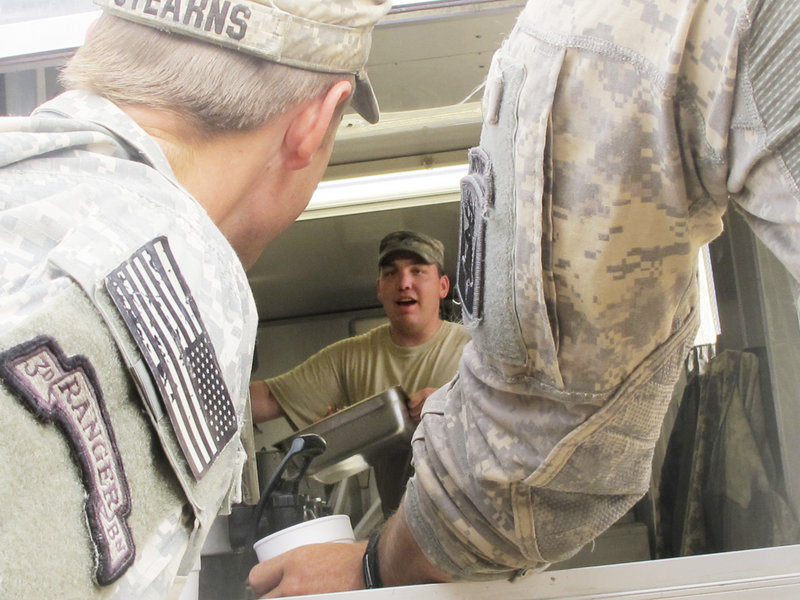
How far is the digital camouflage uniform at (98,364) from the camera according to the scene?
501 mm

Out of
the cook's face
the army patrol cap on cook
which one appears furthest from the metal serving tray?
the army patrol cap on cook

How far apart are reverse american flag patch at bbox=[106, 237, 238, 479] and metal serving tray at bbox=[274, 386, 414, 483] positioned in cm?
156

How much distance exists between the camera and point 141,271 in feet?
2.04

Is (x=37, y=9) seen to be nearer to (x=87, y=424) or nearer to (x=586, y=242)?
(x=586, y=242)

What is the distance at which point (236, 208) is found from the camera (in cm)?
105

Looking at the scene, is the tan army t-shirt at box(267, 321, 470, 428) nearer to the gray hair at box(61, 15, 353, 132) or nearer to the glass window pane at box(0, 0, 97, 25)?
the glass window pane at box(0, 0, 97, 25)

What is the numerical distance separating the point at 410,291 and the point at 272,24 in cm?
243

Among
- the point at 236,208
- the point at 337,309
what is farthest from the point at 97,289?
the point at 337,309

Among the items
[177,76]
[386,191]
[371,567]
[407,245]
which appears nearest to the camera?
[177,76]

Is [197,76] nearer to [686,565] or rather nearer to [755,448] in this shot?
[686,565]

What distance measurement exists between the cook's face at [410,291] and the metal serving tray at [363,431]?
39.4 inches

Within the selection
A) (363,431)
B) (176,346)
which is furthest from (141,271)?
(363,431)

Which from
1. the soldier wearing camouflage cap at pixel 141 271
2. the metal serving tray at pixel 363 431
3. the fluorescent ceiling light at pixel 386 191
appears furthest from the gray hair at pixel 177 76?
the fluorescent ceiling light at pixel 386 191

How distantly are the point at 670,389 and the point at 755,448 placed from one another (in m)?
1.24
